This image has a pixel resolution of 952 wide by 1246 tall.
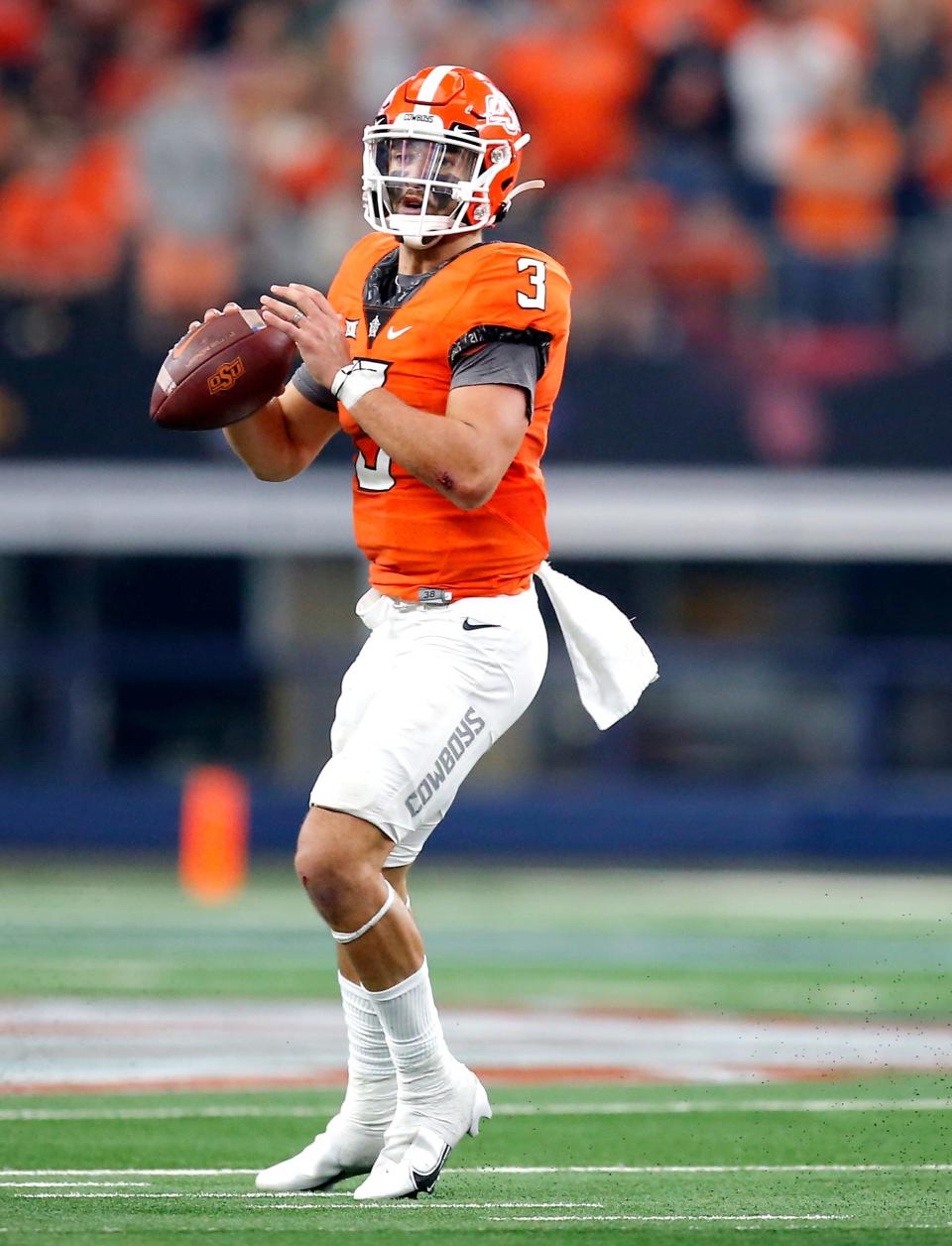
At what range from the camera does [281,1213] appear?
13.7 ft

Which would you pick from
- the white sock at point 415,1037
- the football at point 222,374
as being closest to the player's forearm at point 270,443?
the football at point 222,374

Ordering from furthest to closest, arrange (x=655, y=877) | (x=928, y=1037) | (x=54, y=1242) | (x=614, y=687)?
(x=655, y=877) → (x=928, y=1037) → (x=614, y=687) → (x=54, y=1242)

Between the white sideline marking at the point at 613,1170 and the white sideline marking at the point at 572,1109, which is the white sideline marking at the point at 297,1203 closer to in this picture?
the white sideline marking at the point at 613,1170

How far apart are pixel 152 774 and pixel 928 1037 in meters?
7.20

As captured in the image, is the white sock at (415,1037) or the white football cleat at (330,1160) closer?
the white sock at (415,1037)

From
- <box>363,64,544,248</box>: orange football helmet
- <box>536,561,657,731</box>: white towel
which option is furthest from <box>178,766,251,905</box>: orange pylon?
Result: <box>363,64,544,248</box>: orange football helmet

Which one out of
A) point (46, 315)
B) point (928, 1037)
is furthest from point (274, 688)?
point (928, 1037)

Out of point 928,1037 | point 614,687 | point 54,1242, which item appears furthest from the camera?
point 928,1037

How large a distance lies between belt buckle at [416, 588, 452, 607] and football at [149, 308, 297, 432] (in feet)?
1.78

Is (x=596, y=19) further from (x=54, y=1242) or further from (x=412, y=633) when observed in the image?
(x=54, y=1242)

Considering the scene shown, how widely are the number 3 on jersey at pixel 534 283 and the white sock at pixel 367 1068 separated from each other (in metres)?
1.38

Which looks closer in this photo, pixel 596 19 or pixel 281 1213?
pixel 281 1213

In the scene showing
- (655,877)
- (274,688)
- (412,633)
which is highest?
(412,633)

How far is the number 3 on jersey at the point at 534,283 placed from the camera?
179 inches
